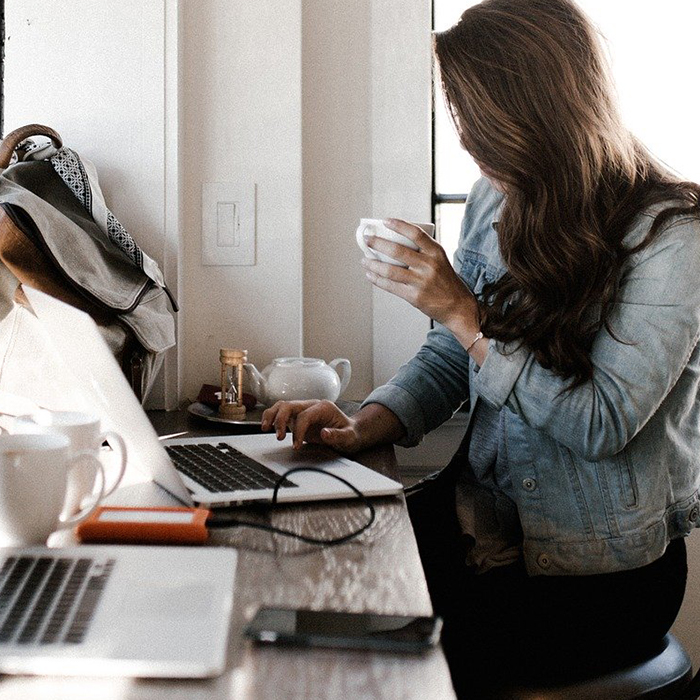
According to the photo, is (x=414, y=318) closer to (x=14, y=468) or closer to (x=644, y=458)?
(x=644, y=458)

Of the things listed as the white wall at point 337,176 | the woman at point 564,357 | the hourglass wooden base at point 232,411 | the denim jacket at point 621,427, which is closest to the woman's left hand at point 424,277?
the woman at point 564,357

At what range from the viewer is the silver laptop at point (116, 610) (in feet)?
1.81

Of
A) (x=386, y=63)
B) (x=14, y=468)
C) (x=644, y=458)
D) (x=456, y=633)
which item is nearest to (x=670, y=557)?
(x=644, y=458)

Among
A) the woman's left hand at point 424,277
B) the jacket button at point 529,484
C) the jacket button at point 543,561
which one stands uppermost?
the woman's left hand at point 424,277

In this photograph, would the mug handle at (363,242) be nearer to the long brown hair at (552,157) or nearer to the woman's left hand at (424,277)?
the woman's left hand at (424,277)

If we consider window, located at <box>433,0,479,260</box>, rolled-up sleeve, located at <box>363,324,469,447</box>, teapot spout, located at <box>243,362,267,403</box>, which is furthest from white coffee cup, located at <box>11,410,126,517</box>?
window, located at <box>433,0,479,260</box>

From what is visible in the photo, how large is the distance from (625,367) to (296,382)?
0.63 metres

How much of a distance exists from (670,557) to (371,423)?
447 millimetres

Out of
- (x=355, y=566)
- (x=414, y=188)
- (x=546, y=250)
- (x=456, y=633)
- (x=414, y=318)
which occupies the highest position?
(x=414, y=188)

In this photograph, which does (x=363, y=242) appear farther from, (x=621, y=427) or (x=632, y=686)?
(x=632, y=686)

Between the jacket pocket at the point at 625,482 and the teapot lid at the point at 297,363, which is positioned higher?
the teapot lid at the point at 297,363

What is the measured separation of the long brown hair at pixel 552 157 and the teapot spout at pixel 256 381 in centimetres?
53

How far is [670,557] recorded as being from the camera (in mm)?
1261

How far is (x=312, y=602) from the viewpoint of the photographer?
689mm
